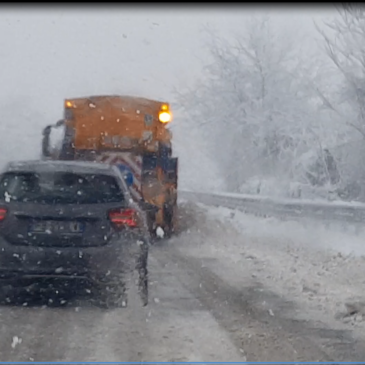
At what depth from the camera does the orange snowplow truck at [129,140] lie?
16.1m

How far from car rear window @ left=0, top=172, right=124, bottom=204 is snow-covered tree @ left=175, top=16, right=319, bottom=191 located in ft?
96.6

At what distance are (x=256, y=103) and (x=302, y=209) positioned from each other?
844 inches

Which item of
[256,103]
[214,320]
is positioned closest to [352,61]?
[256,103]

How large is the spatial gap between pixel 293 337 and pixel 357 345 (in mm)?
562

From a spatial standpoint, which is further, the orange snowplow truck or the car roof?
the orange snowplow truck

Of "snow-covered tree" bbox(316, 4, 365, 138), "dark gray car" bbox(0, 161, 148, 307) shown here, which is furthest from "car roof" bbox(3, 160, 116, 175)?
"snow-covered tree" bbox(316, 4, 365, 138)

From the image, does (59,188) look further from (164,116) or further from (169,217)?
(169,217)

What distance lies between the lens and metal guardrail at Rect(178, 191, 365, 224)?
17203 mm

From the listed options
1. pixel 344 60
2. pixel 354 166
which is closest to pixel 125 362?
pixel 344 60

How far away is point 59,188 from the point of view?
8062mm

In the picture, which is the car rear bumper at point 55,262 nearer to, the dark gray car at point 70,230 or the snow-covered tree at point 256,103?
the dark gray car at point 70,230

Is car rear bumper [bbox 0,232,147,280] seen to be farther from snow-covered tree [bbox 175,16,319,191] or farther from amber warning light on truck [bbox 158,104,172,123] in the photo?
snow-covered tree [bbox 175,16,319,191]

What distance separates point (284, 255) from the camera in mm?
13352

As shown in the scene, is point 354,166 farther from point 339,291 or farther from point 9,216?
point 9,216
